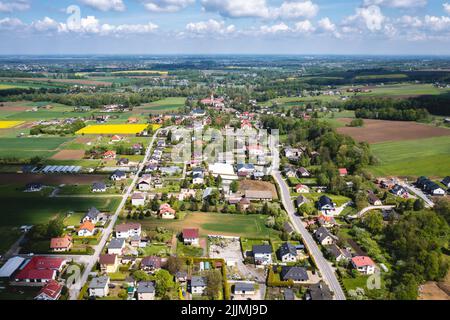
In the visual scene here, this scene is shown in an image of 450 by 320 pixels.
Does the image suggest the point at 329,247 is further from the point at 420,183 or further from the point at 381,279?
the point at 420,183

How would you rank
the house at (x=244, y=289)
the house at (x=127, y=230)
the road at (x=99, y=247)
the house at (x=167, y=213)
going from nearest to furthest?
the house at (x=244, y=289) < the road at (x=99, y=247) < the house at (x=127, y=230) < the house at (x=167, y=213)

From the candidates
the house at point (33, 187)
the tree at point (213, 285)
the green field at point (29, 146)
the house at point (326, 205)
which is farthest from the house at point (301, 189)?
the green field at point (29, 146)

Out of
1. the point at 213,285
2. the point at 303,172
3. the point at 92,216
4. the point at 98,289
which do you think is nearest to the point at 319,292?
the point at 213,285

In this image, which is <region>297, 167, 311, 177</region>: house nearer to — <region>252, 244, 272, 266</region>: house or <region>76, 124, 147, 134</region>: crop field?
<region>252, 244, 272, 266</region>: house

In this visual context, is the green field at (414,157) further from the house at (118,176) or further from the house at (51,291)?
the house at (51,291)

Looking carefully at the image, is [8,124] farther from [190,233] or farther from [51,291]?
[51,291]

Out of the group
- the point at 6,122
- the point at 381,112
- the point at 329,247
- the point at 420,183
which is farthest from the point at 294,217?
the point at 6,122

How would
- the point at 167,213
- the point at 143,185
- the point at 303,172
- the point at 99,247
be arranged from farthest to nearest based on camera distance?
the point at 303,172, the point at 143,185, the point at 167,213, the point at 99,247
